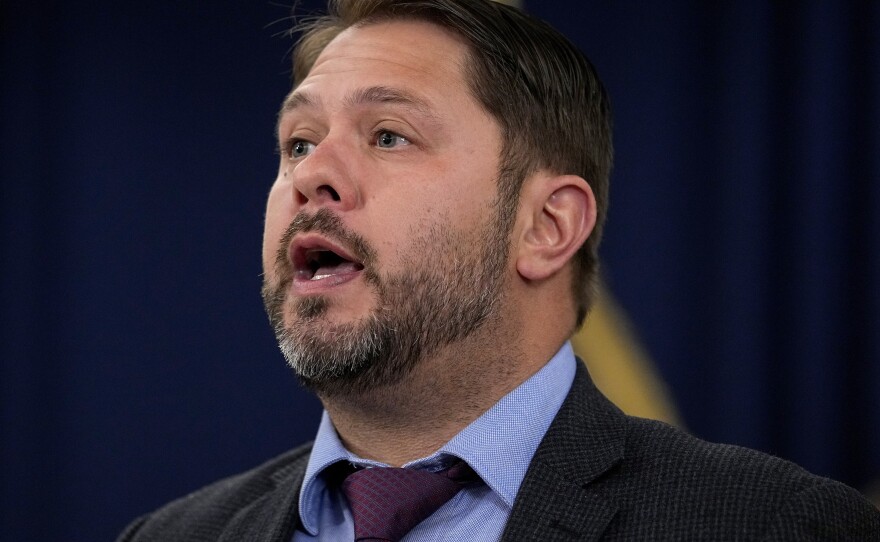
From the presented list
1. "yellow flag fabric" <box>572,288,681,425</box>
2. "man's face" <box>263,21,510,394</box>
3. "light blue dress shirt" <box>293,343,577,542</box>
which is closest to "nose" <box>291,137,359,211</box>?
"man's face" <box>263,21,510,394</box>

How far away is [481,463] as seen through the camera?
1537 mm

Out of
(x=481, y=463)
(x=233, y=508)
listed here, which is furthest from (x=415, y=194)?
(x=233, y=508)

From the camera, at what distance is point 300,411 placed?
266 cm

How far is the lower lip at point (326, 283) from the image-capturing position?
156 centimetres

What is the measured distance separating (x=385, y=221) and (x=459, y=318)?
20cm

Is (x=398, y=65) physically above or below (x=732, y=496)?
above

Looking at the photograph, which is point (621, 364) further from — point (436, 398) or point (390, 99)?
point (390, 99)

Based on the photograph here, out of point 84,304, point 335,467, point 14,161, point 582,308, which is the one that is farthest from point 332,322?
point 14,161

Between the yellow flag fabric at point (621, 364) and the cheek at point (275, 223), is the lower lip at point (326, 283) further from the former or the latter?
the yellow flag fabric at point (621, 364)

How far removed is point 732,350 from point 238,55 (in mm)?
1496

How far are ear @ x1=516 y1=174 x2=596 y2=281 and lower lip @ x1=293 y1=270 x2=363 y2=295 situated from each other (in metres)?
0.30

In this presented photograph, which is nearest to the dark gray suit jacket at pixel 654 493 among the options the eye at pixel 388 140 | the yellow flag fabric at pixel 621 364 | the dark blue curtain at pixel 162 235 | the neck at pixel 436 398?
the neck at pixel 436 398

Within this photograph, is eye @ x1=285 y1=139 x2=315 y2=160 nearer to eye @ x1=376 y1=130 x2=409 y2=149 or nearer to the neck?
eye @ x1=376 y1=130 x2=409 y2=149

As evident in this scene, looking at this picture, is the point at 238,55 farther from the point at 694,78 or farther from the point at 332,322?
the point at 332,322
